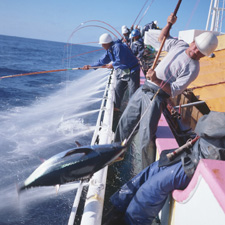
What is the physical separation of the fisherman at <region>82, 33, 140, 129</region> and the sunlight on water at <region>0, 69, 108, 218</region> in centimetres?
193

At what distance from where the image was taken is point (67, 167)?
1818 millimetres

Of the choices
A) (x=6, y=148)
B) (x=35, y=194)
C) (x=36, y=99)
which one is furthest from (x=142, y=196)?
(x=36, y=99)

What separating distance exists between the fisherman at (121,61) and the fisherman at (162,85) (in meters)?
1.64

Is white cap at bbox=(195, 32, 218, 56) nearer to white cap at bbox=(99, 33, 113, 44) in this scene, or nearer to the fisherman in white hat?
the fisherman in white hat

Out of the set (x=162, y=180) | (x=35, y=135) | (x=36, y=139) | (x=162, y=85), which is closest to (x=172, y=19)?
(x=162, y=85)

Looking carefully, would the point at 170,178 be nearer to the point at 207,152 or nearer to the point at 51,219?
the point at 207,152

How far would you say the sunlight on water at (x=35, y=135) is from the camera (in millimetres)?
3742

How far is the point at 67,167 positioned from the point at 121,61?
3.43 meters

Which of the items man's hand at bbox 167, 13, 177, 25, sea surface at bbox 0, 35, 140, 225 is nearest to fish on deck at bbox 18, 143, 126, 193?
sea surface at bbox 0, 35, 140, 225

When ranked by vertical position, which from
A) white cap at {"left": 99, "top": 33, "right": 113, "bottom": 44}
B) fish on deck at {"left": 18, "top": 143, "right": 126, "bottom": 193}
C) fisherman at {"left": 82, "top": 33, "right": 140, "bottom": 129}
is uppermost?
white cap at {"left": 99, "top": 33, "right": 113, "bottom": 44}

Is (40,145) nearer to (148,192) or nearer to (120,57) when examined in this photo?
(120,57)

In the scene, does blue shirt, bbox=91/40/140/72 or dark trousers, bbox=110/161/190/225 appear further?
blue shirt, bbox=91/40/140/72

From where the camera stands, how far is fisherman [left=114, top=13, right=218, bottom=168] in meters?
Result: 2.74

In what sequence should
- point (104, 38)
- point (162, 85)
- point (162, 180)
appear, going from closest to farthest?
point (162, 180)
point (162, 85)
point (104, 38)
